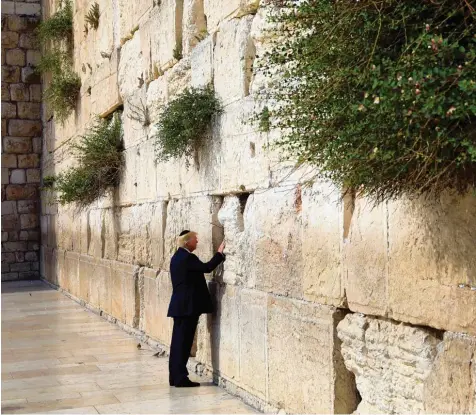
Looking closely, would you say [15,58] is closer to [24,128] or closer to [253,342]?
[24,128]

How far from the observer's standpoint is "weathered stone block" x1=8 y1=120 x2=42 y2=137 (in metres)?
18.6

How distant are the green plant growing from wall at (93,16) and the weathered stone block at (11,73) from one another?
7221mm

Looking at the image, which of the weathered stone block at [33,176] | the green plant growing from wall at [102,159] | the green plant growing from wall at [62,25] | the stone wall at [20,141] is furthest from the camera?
the weathered stone block at [33,176]

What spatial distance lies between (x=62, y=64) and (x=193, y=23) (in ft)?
24.5

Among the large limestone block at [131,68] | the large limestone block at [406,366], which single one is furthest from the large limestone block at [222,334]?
the large limestone block at [131,68]

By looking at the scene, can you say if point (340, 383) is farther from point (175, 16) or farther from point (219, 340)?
point (175, 16)

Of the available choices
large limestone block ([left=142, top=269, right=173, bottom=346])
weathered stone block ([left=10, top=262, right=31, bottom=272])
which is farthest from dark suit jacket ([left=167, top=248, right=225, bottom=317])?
weathered stone block ([left=10, top=262, right=31, bottom=272])

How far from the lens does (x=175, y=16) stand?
7699mm

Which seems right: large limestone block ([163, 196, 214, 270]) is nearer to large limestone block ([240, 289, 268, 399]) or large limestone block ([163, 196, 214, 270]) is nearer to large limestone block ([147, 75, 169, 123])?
large limestone block ([240, 289, 268, 399])

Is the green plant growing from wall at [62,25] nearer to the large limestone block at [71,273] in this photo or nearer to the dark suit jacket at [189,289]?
the large limestone block at [71,273]

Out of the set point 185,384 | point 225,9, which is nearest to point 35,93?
point 225,9

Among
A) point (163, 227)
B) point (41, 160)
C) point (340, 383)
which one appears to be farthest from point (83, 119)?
point (340, 383)

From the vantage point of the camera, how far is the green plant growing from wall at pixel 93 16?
37.9 ft

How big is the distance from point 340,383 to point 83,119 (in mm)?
8953
